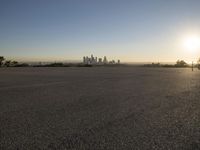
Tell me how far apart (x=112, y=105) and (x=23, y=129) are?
13.2 feet

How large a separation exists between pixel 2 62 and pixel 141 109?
258 feet

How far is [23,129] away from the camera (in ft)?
20.5

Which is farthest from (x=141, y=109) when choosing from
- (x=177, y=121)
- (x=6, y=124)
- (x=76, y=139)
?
(x=6, y=124)

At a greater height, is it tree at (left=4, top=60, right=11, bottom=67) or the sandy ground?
tree at (left=4, top=60, right=11, bottom=67)

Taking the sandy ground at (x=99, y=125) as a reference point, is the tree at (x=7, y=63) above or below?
above

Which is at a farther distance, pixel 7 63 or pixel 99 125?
pixel 7 63

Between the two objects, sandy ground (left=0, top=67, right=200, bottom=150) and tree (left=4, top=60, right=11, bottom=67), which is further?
tree (left=4, top=60, right=11, bottom=67)

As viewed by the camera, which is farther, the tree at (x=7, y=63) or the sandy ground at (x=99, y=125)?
the tree at (x=7, y=63)

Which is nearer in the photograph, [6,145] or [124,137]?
[6,145]

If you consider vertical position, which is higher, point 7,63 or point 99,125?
point 7,63

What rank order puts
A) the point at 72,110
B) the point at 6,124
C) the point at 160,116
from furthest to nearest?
the point at 72,110, the point at 160,116, the point at 6,124

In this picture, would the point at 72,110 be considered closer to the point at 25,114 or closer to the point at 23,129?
the point at 25,114

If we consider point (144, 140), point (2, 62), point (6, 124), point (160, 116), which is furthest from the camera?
point (2, 62)

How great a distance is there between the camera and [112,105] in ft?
31.1
